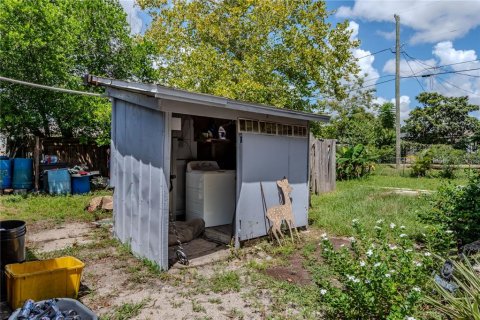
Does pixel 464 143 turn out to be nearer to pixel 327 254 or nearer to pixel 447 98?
pixel 447 98

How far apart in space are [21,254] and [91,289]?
0.84 metres

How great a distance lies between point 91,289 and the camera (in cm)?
359

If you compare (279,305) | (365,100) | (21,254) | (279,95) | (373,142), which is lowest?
(279,305)

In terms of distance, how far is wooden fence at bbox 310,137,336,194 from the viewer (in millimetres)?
9539

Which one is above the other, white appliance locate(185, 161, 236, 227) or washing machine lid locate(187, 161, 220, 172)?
washing machine lid locate(187, 161, 220, 172)

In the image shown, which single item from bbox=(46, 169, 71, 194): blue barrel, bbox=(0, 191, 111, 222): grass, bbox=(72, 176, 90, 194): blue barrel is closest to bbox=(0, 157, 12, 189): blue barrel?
bbox=(0, 191, 111, 222): grass

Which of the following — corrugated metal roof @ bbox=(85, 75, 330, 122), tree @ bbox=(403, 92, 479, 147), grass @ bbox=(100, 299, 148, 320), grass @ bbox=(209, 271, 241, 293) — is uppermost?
tree @ bbox=(403, 92, 479, 147)

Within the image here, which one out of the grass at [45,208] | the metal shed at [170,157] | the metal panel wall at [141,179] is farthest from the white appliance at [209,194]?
the grass at [45,208]

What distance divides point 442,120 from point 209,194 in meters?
23.9

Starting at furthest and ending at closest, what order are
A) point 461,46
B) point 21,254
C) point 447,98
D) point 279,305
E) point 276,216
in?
point 447,98 < point 461,46 < point 276,216 < point 21,254 < point 279,305

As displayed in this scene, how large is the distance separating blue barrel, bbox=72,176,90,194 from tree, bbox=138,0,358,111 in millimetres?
4620

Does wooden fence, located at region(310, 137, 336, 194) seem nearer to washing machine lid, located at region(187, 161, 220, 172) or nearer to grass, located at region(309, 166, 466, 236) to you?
grass, located at region(309, 166, 466, 236)

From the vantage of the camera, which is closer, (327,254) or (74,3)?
(327,254)

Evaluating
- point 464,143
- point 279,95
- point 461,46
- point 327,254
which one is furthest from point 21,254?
point 464,143
